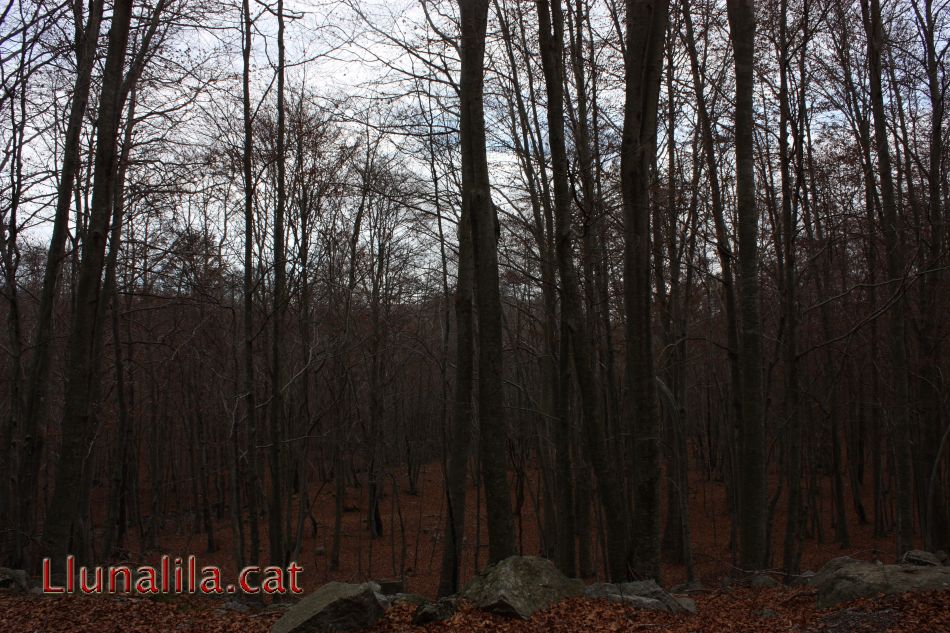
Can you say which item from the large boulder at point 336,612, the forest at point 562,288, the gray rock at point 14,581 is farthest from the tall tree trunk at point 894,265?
the gray rock at point 14,581

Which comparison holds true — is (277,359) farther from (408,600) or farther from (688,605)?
(688,605)

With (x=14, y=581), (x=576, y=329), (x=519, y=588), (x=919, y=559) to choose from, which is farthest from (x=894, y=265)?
(x=14, y=581)

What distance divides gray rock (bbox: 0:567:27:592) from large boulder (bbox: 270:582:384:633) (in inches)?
130

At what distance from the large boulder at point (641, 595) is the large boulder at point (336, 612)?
1.86m

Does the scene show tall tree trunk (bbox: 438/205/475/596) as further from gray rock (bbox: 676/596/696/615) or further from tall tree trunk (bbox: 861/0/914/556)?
tall tree trunk (bbox: 861/0/914/556)

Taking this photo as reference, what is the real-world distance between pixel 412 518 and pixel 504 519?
17.1 meters

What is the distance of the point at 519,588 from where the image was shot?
5.19m

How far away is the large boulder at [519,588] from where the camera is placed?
197 inches

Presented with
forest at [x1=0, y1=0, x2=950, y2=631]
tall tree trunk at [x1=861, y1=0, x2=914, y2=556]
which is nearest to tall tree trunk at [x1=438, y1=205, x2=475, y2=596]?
forest at [x1=0, y1=0, x2=950, y2=631]

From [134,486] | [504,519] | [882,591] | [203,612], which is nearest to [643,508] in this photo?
[504,519]

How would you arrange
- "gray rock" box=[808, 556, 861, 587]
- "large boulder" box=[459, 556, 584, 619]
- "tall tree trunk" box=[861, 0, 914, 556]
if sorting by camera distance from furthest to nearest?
"tall tree trunk" box=[861, 0, 914, 556]
"gray rock" box=[808, 556, 861, 587]
"large boulder" box=[459, 556, 584, 619]

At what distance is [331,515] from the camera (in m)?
23.9

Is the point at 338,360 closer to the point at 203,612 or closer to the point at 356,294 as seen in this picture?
the point at 356,294

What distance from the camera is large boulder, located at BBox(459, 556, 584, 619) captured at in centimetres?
500
